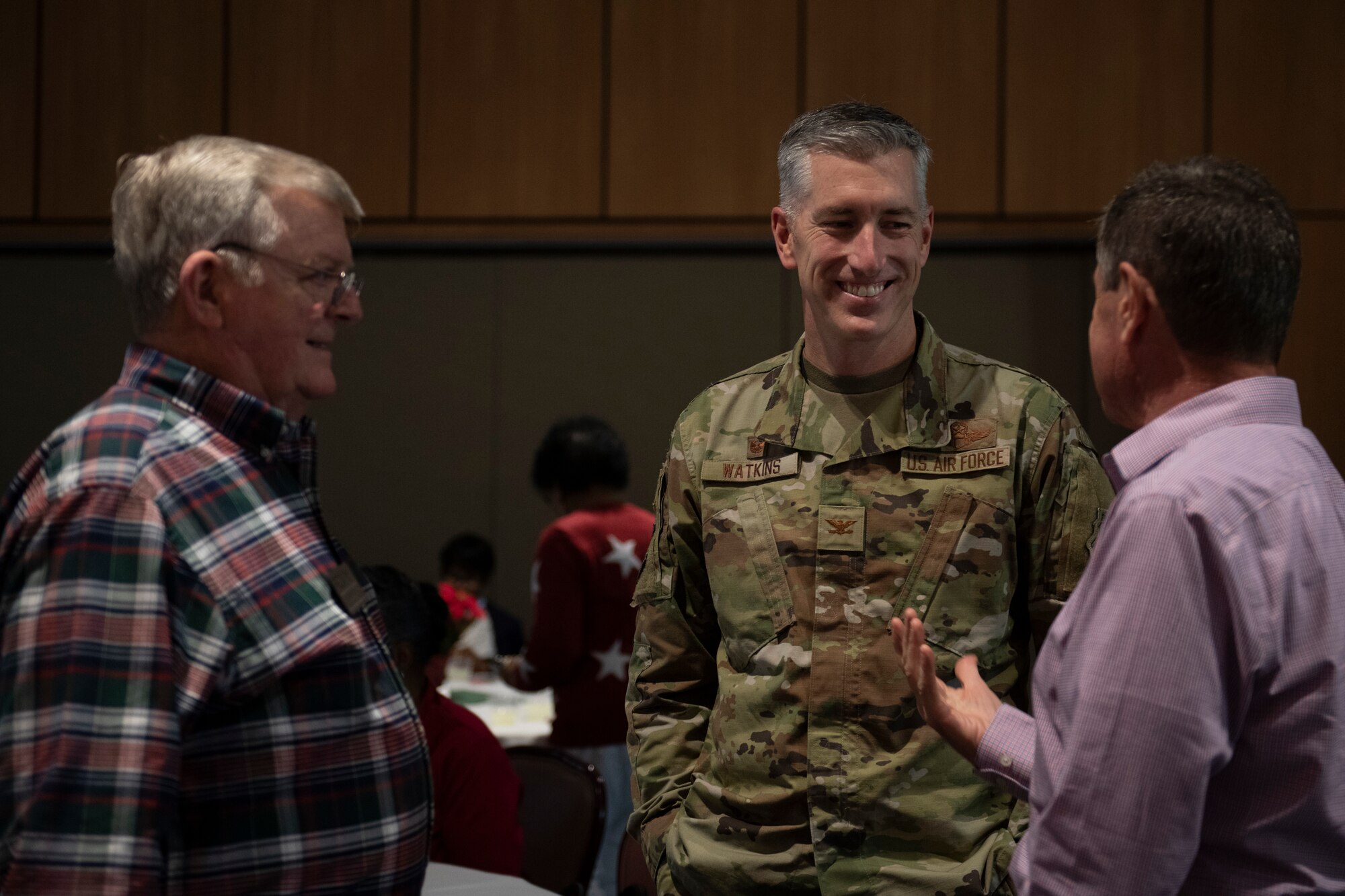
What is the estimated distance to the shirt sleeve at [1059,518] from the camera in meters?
1.69

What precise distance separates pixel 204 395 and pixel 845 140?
0.98 m

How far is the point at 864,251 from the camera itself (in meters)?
1.82

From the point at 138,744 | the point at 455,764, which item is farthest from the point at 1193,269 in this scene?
the point at 455,764

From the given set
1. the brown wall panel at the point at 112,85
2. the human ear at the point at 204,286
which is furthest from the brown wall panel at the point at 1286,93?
the human ear at the point at 204,286

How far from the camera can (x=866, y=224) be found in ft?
6.02

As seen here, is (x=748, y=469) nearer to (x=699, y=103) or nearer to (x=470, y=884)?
(x=470, y=884)

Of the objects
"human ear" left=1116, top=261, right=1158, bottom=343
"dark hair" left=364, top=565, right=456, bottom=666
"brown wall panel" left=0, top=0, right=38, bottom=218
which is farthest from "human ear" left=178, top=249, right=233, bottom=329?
"brown wall panel" left=0, top=0, right=38, bottom=218

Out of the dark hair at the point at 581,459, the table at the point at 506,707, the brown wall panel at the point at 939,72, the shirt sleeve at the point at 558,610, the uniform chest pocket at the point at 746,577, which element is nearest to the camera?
the uniform chest pocket at the point at 746,577

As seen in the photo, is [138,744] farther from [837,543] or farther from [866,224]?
[866,224]

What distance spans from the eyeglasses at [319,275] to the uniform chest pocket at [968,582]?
84 centimetres

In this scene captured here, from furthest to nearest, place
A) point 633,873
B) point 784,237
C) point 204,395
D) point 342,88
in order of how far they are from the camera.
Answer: point 342,88 < point 633,873 < point 784,237 < point 204,395

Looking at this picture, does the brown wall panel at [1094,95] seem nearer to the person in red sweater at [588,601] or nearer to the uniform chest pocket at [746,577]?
the person in red sweater at [588,601]

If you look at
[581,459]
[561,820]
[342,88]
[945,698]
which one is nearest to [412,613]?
[561,820]

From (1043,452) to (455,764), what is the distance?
1401mm
